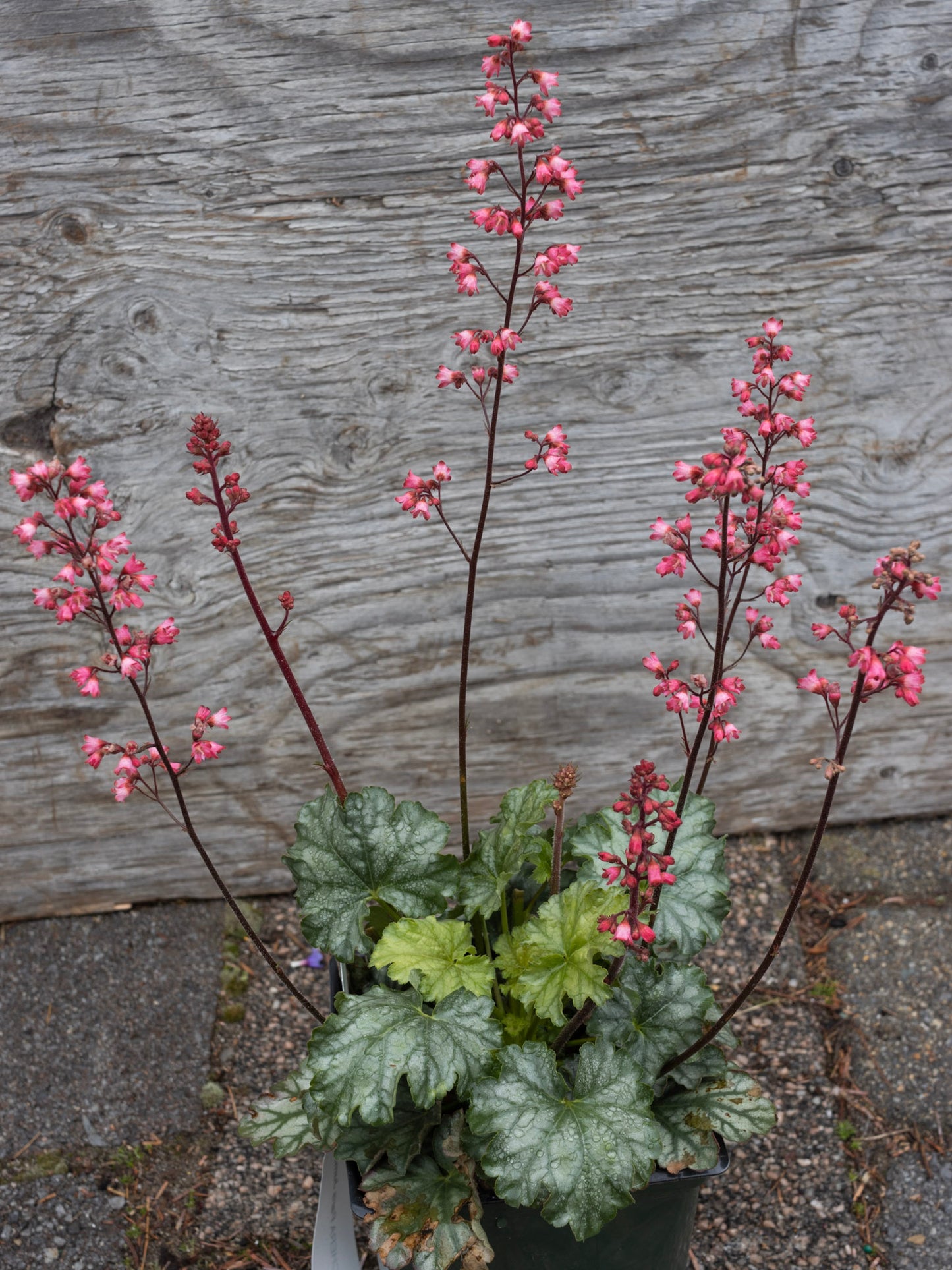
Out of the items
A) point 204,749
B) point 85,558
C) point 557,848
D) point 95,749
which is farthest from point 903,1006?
point 85,558

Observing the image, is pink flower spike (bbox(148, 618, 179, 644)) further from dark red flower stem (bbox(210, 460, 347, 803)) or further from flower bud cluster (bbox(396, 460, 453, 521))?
flower bud cluster (bbox(396, 460, 453, 521))

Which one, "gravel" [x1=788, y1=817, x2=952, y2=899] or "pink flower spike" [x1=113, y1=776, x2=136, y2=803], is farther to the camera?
"gravel" [x1=788, y1=817, x2=952, y2=899]

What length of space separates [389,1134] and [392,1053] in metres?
0.21

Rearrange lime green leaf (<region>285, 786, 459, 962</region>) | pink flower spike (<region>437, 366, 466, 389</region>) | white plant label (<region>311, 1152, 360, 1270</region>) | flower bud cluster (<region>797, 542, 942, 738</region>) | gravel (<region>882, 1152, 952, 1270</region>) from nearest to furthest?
flower bud cluster (<region>797, 542, 942, 738</region>), pink flower spike (<region>437, 366, 466, 389</region>), lime green leaf (<region>285, 786, 459, 962</region>), white plant label (<region>311, 1152, 360, 1270</region>), gravel (<region>882, 1152, 952, 1270</region>)

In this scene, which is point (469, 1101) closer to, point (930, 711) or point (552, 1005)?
point (552, 1005)

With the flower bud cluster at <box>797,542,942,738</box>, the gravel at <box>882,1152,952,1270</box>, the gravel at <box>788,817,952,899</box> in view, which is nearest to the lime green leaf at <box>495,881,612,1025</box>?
the flower bud cluster at <box>797,542,942,738</box>

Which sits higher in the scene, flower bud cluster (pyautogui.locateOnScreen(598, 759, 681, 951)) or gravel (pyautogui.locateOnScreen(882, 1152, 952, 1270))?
flower bud cluster (pyautogui.locateOnScreen(598, 759, 681, 951))

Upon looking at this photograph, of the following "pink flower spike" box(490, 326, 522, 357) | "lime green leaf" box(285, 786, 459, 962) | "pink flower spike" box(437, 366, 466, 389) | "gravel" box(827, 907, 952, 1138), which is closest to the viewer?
"pink flower spike" box(490, 326, 522, 357)

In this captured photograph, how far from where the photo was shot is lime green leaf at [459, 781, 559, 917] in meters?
1.60

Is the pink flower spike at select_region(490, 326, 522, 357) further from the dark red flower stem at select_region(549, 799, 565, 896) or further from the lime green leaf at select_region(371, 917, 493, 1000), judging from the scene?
the lime green leaf at select_region(371, 917, 493, 1000)

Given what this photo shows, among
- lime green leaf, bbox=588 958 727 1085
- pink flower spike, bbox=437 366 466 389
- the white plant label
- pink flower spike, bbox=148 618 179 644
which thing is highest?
pink flower spike, bbox=437 366 466 389

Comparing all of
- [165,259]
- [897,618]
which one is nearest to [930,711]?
[897,618]

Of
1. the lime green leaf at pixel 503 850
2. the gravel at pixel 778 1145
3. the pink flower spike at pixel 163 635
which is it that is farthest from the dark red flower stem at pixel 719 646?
the gravel at pixel 778 1145

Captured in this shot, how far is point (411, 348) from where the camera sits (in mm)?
1981
